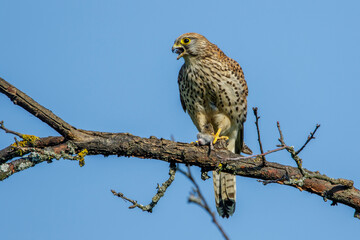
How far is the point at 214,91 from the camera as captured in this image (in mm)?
5680

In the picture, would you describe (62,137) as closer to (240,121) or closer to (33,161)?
(33,161)

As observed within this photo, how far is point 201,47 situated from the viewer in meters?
5.92

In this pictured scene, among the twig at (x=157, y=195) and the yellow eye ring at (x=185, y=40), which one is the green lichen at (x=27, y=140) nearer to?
the twig at (x=157, y=195)

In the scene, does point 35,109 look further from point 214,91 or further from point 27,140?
point 214,91

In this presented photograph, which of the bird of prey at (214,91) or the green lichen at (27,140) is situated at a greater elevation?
the bird of prey at (214,91)

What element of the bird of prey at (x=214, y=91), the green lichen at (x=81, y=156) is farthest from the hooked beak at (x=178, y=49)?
the green lichen at (x=81, y=156)

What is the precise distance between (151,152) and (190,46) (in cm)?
A: 211

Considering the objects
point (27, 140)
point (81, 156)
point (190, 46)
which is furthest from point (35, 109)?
point (190, 46)

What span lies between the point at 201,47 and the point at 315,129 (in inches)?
108

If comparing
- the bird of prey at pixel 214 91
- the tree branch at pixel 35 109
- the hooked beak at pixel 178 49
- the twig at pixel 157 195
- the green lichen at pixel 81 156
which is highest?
the hooked beak at pixel 178 49

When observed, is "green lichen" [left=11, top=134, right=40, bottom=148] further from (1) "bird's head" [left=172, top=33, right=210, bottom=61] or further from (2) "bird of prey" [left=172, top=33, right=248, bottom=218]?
(1) "bird's head" [left=172, top=33, right=210, bottom=61]

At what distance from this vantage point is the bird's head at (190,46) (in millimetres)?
5883

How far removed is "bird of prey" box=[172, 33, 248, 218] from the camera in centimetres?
572

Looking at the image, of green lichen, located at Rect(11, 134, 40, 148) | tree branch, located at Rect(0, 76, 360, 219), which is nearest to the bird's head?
tree branch, located at Rect(0, 76, 360, 219)
